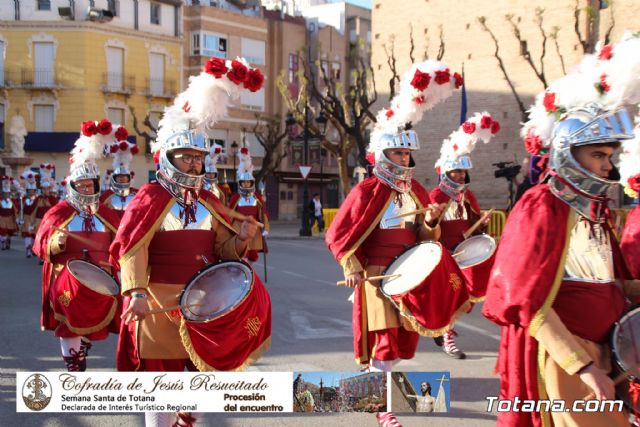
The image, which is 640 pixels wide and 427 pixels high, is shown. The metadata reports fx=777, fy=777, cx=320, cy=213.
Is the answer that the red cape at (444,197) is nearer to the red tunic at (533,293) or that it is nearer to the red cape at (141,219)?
the red cape at (141,219)

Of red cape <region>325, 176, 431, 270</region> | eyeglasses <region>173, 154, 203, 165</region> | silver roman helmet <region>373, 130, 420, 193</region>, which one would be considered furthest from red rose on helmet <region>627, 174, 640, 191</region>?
eyeglasses <region>173, 154, 203, 165</region>

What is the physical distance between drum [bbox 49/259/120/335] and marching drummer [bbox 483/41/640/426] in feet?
13.9

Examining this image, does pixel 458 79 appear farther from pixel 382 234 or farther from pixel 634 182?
pixel 634 182

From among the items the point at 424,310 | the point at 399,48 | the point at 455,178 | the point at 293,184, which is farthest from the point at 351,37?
the point at 424,310

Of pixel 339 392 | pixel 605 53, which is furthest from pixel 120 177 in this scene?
pixel 605 53

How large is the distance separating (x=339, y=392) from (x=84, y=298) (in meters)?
3.28

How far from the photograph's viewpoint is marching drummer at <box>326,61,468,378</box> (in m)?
6.05

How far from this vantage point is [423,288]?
20.1 feet

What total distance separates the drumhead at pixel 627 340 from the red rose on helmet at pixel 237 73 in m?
2.91

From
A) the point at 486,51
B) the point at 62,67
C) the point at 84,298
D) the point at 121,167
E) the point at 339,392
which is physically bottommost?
the point at 339,392

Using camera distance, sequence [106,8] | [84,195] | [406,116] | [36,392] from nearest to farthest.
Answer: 1. [36,392]
2. [406,116]
3. [84,195]
4. [106,8]

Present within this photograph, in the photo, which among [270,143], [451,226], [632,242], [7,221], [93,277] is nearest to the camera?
[632,242]

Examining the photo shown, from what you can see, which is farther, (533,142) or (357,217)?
(357,217)

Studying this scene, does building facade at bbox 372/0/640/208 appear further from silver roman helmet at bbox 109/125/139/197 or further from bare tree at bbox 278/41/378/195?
silver roman helmet at bbox 109/125/139/197
